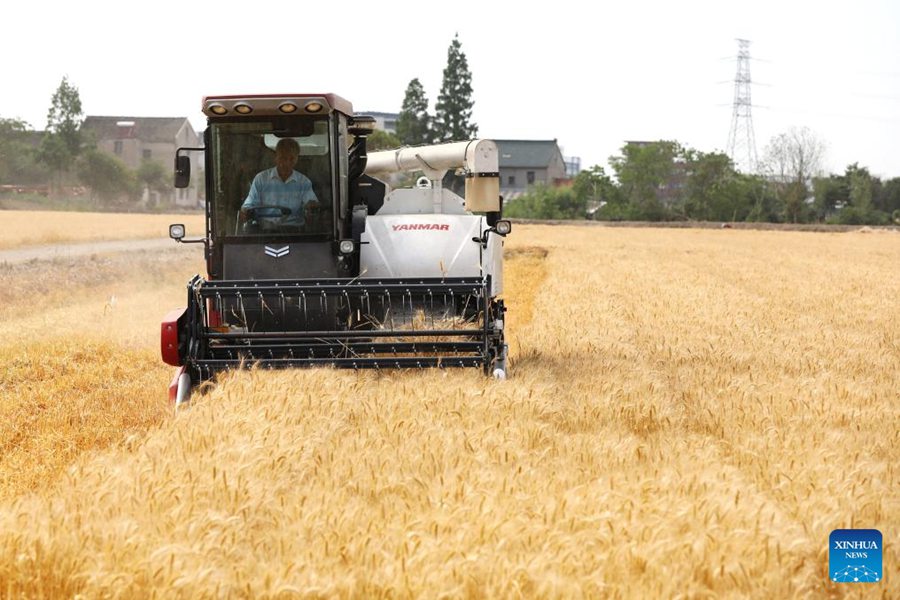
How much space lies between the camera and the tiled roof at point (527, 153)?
108250 millimetres

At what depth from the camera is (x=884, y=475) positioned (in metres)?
5.89

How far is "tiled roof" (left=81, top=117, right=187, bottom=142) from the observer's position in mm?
92438

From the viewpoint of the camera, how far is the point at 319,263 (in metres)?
9.73

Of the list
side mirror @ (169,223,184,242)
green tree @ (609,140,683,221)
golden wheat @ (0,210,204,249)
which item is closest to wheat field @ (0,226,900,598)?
side mirror @ (169,223,184,242)

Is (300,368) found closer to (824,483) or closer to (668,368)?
(668,368)

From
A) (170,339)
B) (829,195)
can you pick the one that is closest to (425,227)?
(170,339)

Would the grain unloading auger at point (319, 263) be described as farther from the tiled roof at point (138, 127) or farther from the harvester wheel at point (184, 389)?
the tiled roof at point (138, 127)

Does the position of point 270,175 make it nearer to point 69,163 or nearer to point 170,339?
point 170,339

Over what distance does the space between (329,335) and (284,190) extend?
1.56 m

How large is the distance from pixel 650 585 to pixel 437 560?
790 millimetres

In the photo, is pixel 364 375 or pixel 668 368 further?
pixel 668 368

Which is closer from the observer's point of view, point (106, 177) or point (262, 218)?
point (262, 218)

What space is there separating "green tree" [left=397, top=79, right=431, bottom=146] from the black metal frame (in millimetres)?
72449

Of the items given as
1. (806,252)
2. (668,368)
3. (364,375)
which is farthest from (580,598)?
(806,252)
